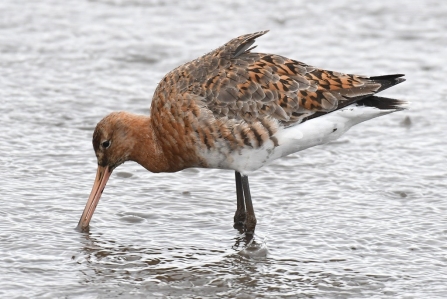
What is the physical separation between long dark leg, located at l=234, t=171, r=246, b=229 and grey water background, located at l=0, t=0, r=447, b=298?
99 millimetres

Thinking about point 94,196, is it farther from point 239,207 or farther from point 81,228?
point 239,207

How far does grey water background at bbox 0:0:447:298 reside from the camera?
25.2 feet

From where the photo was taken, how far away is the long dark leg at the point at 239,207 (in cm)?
868

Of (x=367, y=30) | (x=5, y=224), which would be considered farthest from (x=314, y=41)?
(x=5, y=224)

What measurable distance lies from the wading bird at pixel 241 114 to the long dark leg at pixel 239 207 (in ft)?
0.04

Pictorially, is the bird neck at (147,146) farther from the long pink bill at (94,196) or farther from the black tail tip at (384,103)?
the black tail tip at (384,103)

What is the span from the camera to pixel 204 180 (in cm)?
973

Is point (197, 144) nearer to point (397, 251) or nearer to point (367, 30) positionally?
point (397, 251)

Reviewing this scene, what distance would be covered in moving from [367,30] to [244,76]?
246 inches

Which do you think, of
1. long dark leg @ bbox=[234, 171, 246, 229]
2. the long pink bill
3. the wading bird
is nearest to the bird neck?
the wading bird

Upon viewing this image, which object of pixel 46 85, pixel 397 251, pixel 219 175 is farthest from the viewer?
pixel 46 85

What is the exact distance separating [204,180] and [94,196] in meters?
1.40

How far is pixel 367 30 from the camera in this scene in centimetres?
1426

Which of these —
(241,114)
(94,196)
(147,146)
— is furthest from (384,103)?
(94,196)
